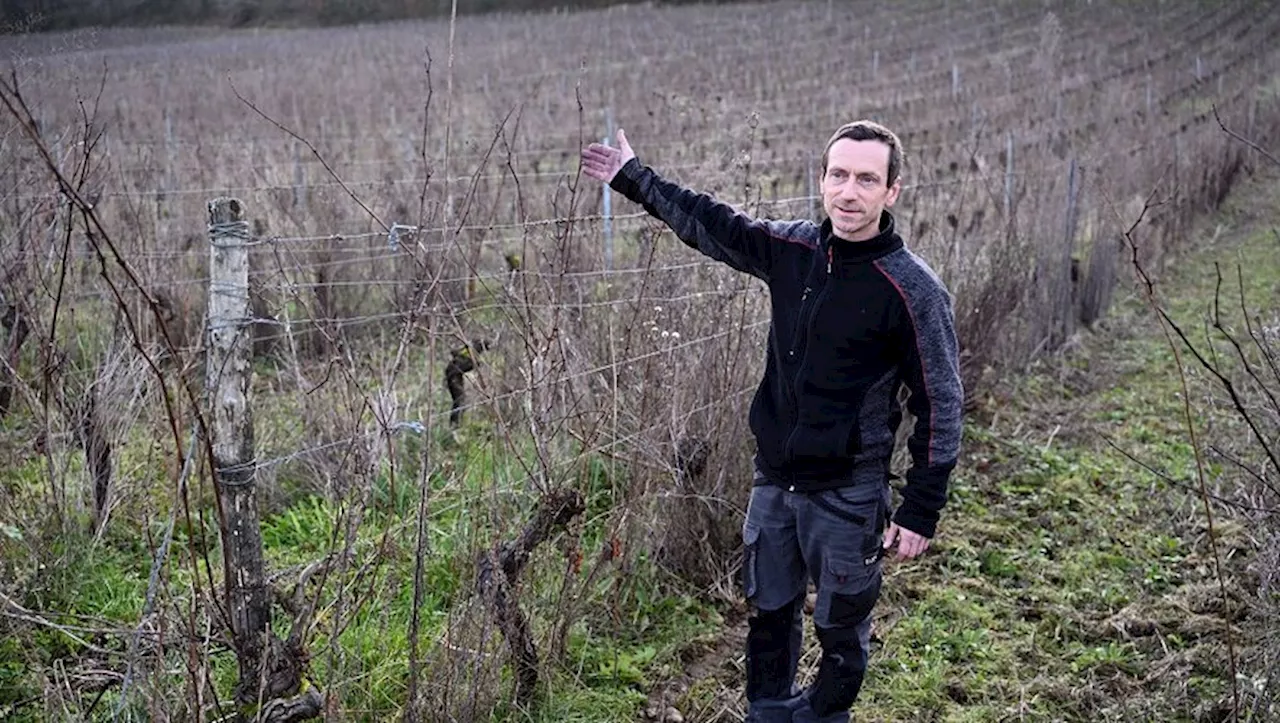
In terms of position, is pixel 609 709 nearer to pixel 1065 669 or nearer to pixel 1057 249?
pixel 1065 669

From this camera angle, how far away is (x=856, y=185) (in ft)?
8.07

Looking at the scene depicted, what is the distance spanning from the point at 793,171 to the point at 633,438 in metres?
10.1

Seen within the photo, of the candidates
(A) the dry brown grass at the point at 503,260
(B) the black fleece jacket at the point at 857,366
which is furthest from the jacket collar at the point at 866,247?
(A) the dry brown grass at the point at 503,260

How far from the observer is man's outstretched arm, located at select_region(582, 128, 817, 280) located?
273cm

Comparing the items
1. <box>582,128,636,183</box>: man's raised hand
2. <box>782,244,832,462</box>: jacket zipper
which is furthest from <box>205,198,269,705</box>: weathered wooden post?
<box>782,244,832,462</box>: jacket zipper

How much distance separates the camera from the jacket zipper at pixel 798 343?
255 cm

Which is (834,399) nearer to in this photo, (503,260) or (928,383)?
(928,383)

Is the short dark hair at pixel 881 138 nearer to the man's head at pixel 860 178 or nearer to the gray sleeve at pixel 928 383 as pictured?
the man's head at pixel 860 178

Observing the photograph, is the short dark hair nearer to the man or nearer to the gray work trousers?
the man

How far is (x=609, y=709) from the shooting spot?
3.13 meters

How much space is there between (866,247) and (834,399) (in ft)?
1.22

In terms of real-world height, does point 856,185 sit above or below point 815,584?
above

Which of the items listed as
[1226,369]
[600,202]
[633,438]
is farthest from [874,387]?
[600,202]

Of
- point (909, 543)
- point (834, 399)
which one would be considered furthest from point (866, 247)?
point (909, 543)
